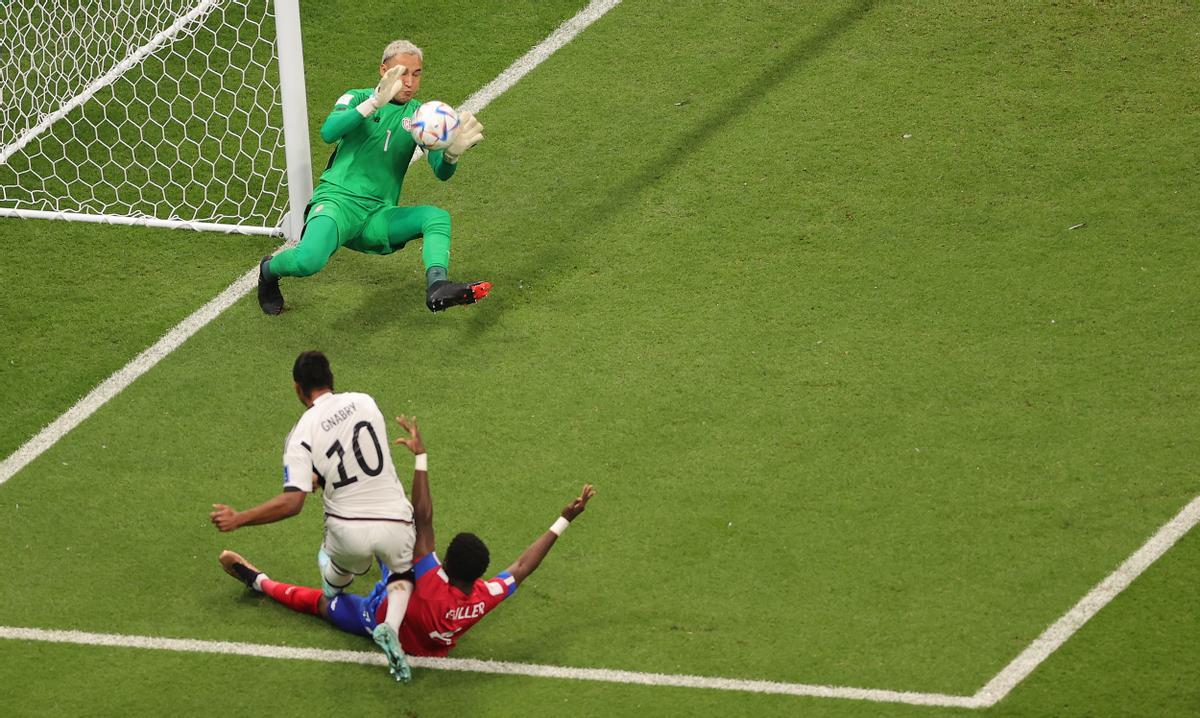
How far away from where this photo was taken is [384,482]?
7.06 metres

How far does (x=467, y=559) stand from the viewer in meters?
6.99

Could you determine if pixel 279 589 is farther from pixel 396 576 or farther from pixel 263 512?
pixel 263 512

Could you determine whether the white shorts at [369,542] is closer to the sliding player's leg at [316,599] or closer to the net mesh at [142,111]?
the sliding player's leg at [316,599]

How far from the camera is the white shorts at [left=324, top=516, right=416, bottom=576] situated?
275 inches

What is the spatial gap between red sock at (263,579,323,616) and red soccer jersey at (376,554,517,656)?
436 millimetres

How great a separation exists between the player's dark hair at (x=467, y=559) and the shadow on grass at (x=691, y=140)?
2.67 meters

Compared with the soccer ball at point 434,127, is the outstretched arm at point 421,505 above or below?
below

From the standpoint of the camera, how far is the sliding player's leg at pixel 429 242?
9.01 meters

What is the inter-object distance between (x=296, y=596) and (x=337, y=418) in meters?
1.04

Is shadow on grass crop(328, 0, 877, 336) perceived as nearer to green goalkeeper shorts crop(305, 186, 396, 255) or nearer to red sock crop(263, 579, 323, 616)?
green goalkeeper shorts crop(305, 186, 396, 255)

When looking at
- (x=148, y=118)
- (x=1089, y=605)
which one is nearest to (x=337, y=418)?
(x=1089, y=605)

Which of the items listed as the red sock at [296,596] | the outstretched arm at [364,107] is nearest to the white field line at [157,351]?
the outstretched arm at [364,107]

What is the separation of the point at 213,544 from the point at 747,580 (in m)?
2.52

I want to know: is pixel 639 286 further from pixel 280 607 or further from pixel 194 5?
pixel 194 5
